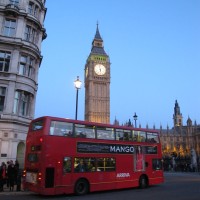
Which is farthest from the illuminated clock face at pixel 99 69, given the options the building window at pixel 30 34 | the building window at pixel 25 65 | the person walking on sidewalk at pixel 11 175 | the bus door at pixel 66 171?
the bus door at pixel 66 171

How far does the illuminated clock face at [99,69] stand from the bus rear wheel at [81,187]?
4426 inches

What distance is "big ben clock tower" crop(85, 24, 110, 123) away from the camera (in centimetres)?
12419

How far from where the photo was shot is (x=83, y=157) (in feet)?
56.8

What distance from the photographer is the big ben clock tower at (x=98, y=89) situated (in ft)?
407

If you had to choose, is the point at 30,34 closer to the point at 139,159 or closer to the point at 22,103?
the point at 22,103

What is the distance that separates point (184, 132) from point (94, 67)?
216 ft

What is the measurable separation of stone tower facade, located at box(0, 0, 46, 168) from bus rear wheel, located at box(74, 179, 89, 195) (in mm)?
9145

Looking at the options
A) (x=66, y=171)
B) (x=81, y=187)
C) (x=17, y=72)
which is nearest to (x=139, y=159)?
(x=81, y=187)

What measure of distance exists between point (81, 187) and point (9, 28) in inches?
681

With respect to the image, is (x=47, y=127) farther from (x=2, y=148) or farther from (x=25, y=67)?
(x=25, y=67)

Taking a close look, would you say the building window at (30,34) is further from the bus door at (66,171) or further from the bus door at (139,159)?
the bus door at (139,159)

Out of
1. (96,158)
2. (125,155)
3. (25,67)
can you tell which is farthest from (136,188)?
(25,67)

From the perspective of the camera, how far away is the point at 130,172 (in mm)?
19953

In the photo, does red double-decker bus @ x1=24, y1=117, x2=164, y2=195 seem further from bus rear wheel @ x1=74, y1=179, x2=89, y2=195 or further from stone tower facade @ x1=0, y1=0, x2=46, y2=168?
stone tower facade @ x1=0, y1=0, x2=46, y2=168
